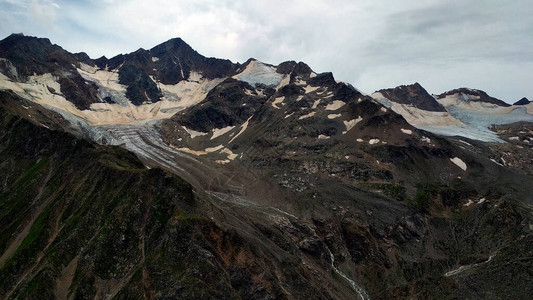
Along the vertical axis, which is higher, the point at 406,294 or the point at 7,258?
the point at 7,258

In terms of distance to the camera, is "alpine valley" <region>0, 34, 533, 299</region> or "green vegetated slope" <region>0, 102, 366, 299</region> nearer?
"green vegetated slope" <region>0, 102, 366, 299</region>

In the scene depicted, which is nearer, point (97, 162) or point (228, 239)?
point (228, 239)

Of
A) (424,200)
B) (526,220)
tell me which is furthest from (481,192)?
(526,220)


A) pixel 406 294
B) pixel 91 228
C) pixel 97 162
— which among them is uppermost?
pixel 97 162

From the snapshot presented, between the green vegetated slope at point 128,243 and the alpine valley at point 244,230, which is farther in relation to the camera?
the alpine valley at point 244,230

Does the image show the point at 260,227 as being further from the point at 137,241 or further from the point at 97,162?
the point at 97,162

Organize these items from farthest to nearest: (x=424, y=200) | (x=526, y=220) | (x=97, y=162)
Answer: (x=424, y=200)
(x=526, y=220)
(x=97, y=162)

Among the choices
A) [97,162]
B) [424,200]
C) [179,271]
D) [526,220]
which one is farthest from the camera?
[424,200]

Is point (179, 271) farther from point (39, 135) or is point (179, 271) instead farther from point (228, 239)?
point (39, 135)

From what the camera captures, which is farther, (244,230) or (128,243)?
(244,230)

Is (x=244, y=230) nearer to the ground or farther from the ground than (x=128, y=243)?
nearer to the ground
